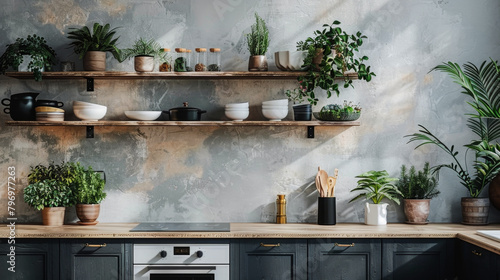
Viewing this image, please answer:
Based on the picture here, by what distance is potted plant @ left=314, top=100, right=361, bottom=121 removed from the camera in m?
4.02

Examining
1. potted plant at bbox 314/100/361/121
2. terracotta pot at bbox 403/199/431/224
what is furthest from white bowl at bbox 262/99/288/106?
terracotta pot at bbox 403/199/431/224

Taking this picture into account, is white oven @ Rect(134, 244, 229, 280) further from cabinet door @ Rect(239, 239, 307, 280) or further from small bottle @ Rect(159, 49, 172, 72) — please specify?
small bottle @ Rect(159, 49, 172, 72)

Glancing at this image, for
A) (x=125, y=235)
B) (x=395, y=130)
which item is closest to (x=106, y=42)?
(x=125, y=235)

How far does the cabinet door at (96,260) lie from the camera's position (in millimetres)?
3660

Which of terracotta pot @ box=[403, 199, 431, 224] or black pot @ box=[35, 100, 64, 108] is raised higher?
black pot @ box=[35, 100, 64, 108]

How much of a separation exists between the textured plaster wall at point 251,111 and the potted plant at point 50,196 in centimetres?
27

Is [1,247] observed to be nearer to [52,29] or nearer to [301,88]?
[52,29]

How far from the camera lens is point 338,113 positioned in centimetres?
402

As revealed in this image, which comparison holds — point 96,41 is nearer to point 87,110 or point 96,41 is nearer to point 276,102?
point 87,110

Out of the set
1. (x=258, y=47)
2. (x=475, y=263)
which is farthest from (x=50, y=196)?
(x=475, y=263)

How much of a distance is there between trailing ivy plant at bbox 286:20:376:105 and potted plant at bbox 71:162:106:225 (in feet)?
5.76

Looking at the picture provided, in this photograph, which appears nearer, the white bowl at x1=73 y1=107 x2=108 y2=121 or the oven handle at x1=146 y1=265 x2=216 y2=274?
the oven handle at x1=146 y1=265 x2=216 y2=274

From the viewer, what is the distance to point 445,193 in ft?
14.1

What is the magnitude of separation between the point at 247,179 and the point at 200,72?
3.15ft
